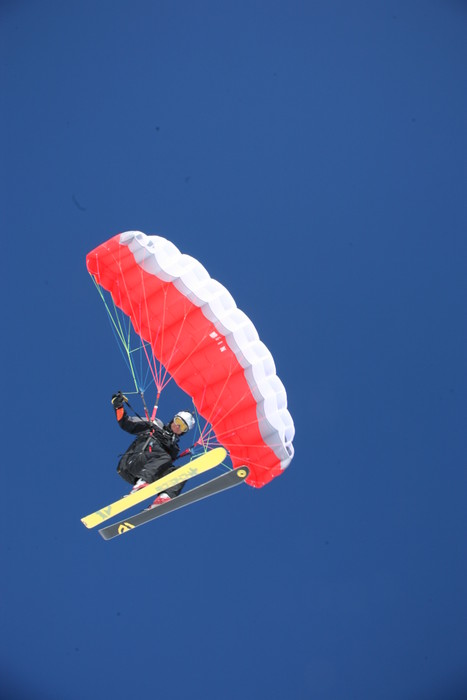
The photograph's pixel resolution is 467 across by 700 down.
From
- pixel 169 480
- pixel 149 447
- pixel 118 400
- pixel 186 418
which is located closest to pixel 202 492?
pixel 169 480

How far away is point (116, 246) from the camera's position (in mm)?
11156

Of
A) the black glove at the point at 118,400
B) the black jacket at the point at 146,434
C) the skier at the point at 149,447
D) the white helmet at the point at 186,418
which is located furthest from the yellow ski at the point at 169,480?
the black glove at the point at 118,400

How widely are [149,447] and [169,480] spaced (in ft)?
2.03

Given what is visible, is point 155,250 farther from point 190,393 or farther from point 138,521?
point 138,521

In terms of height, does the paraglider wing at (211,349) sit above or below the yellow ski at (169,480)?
above

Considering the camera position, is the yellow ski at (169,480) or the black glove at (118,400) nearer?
the yellow ski at (169,480)

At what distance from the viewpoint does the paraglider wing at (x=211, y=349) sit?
35.0ft

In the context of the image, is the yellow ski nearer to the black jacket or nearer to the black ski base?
the black ski base

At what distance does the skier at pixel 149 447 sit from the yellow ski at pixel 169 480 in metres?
0.16

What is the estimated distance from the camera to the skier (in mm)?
10797

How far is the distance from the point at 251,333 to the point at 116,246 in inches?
77.6

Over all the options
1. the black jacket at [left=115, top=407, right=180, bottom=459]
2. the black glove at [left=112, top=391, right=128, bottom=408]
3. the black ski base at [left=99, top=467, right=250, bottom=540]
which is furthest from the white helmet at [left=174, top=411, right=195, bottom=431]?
the black ski base at [left=99, top=467, right=250, bottom=540]

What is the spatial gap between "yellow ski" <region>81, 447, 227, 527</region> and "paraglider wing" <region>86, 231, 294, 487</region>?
0.65 meters

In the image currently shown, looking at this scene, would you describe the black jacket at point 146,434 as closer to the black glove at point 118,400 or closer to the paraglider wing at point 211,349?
the black glove at point 118,400
